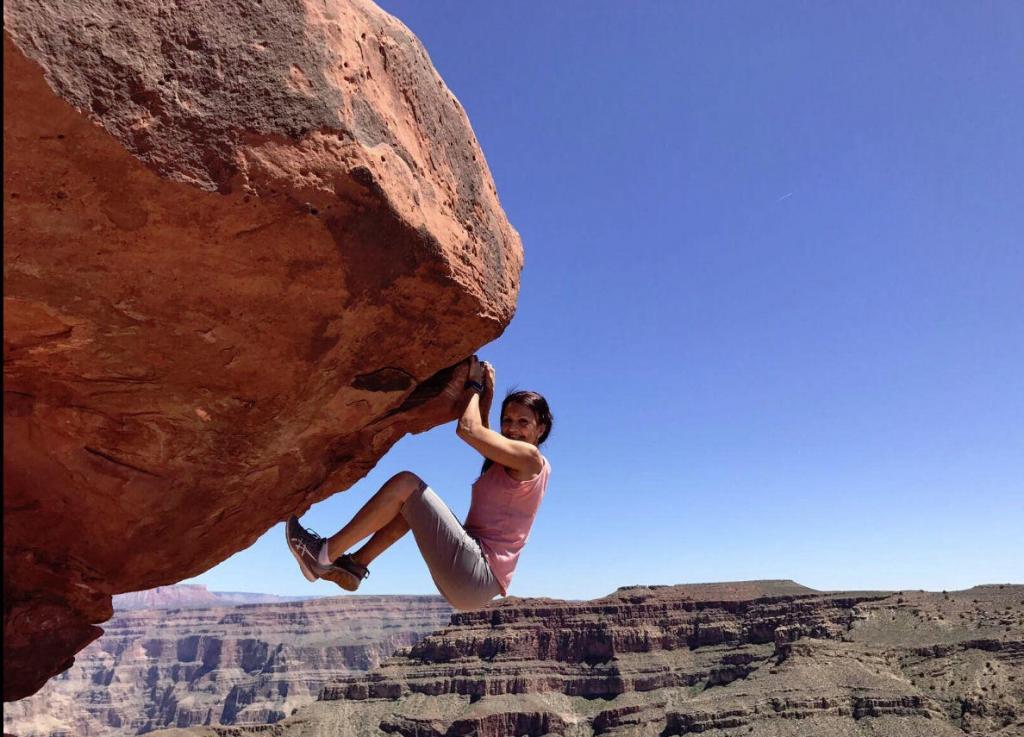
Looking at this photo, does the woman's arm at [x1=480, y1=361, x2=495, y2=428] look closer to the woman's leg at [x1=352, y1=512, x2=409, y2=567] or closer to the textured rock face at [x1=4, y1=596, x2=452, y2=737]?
the woman's leg at [x1=352, y1=512, x2=409, y2=567]

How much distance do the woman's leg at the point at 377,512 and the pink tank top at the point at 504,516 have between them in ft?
1.81

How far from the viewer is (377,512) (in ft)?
18.0

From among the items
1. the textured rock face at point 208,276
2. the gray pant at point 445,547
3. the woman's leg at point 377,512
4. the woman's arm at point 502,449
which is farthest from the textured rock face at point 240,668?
the woman's arm at point 502,449

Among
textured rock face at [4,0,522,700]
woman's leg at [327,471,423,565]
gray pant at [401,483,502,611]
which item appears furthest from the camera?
woman's leg at [327,471,423,565]

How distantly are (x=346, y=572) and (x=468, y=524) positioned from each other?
885mm

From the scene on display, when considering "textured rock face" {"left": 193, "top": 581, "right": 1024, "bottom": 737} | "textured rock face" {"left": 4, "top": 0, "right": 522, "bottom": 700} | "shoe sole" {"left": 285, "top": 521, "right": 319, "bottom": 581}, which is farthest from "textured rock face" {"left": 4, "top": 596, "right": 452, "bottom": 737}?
"shoe sole" {"left": 285, "top": 521, "right": 319, "bottom": 581}

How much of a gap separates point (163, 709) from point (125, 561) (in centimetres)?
19162

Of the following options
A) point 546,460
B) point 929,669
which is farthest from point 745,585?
point 546,460

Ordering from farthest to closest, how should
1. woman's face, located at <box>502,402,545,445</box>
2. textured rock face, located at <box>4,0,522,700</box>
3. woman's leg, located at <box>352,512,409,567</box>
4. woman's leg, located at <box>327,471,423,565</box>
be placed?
woman's face, located at <box>502,402,545,445</box> → woman's leg, located at <box>352,512,409,567</box> → woman's leg, located at <box>327,471,423,565</box> → textured rock face, located at <box>4,0,522,700</box>

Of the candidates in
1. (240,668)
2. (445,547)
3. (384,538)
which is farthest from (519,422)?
(240,668)

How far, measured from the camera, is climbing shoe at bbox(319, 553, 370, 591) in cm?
561

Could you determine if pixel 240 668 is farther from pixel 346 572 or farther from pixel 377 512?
pixel 377 512

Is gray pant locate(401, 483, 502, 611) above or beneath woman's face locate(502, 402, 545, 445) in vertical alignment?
beneath

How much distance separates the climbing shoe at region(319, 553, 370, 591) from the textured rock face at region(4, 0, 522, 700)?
1.07 metres
